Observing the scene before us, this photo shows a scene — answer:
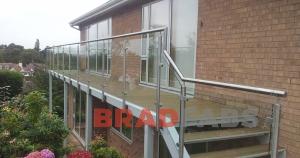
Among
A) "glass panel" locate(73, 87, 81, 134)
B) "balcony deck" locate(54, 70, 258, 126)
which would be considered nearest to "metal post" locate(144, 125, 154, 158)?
"balcony deck" locate(54, 70, 258, 126)

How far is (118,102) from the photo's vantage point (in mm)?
6770

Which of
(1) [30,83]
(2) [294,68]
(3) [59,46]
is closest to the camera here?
(2) [294,68]

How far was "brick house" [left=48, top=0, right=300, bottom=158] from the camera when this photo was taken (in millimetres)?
4203

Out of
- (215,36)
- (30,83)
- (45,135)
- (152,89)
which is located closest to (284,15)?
(215,36)

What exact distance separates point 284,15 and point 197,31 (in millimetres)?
2341

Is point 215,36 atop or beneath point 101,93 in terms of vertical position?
atop

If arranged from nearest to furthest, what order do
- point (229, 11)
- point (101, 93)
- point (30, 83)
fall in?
point (229, 11) < point (101, 93) < point (30, 83)

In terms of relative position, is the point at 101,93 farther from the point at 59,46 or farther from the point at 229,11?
the point at 59,46

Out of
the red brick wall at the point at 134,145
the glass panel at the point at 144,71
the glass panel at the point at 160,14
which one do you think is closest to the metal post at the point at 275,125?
the glass panel at the point at 144,71

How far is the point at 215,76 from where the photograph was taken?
646 cm

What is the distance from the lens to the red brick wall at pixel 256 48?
15.5ft

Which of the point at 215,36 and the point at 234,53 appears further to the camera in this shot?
the point at 215,36

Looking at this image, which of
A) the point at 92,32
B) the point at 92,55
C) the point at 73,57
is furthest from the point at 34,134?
the point at 92,32

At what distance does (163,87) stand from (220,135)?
1011 millimetres
